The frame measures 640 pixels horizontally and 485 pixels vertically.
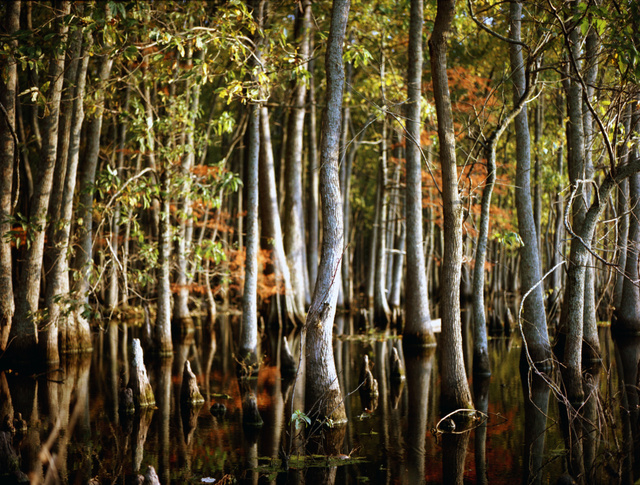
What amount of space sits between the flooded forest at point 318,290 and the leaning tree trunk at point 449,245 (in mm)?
27

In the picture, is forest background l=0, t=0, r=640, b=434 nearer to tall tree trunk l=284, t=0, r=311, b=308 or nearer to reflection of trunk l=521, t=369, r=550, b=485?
tall tree trunk l=284, t=0, r=311, b=308

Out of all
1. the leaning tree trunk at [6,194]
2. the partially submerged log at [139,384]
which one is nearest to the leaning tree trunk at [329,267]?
the partially submerged log at [139,384]

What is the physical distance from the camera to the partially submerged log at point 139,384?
9.41 metres

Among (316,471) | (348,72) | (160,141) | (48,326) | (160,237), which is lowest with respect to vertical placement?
(316,471)

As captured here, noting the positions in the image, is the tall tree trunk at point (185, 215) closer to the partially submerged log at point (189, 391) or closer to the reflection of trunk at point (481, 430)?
the partially submerged log at point (189, 391)

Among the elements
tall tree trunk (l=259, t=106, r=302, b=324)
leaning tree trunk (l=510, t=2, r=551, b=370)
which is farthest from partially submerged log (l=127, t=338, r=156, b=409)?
tall tree trunk (l=259, t=106, r=302, b=324)

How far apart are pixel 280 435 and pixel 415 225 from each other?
7.83m

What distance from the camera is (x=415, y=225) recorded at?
14812 millimetres

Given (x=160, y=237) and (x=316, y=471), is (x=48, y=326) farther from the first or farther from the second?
(x=316, y=471)

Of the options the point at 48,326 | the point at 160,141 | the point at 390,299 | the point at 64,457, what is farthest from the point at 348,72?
the point at 64,457

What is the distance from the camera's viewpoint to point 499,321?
1908cm

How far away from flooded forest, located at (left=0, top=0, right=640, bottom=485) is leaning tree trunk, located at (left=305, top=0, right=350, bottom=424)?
0.03m

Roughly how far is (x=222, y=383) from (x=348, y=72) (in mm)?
14715

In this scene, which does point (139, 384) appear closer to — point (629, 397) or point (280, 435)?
point (280, 435)
